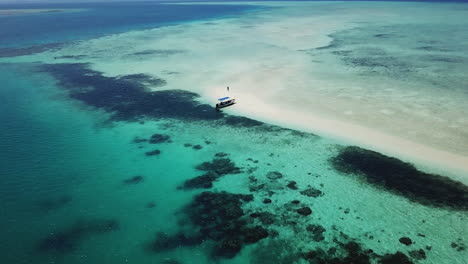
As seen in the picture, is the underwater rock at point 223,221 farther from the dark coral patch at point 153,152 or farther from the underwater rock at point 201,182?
the dark coral patch at point 153,152

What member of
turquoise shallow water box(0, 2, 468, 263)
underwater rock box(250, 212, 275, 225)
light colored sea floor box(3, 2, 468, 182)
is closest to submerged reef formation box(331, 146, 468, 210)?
turquoise shallow water box(0, 2, 468, 263)

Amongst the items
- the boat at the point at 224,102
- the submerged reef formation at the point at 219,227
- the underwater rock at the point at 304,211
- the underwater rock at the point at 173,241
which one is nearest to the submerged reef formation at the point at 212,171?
the submerged reef formation at the point at 219,227

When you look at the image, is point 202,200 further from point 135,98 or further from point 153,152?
point 135,98

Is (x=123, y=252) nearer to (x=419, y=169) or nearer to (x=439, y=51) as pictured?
(x=419, y=169)

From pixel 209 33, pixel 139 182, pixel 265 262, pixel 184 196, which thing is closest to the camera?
pixel 265 262

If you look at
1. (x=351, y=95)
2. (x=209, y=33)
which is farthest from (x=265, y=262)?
(x=209, y=33)

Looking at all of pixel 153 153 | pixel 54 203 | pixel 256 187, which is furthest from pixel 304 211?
pixel 54 203

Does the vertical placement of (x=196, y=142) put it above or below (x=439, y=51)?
below
